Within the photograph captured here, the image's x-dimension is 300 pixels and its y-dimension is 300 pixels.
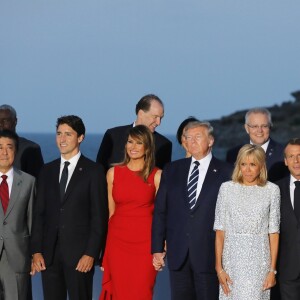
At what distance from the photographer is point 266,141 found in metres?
6.16

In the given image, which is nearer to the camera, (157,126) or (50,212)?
(50,212)

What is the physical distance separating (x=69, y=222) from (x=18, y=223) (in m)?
0.32

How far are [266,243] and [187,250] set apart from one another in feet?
1.72

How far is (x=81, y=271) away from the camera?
550 centimetres

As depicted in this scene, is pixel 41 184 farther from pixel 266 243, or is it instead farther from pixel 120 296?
pixel 266 243

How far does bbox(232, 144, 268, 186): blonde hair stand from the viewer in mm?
5195

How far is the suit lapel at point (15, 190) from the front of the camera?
5.50 metres

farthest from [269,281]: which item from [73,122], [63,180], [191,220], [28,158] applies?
[28,158]

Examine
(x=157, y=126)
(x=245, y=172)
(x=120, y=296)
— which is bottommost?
(x=120, y=296)

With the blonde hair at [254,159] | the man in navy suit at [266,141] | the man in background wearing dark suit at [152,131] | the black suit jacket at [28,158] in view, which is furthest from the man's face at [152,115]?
the blonde hair at [254,159]

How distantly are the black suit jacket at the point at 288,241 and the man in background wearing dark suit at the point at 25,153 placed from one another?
1.81 m

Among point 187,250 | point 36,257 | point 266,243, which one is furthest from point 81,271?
point 266,243

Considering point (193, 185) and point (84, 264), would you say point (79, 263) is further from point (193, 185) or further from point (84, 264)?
point (193, 185)

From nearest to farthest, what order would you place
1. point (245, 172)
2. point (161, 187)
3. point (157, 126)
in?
1. point (245, 172)
2. point (161, 187)
3. point (157, 126)
